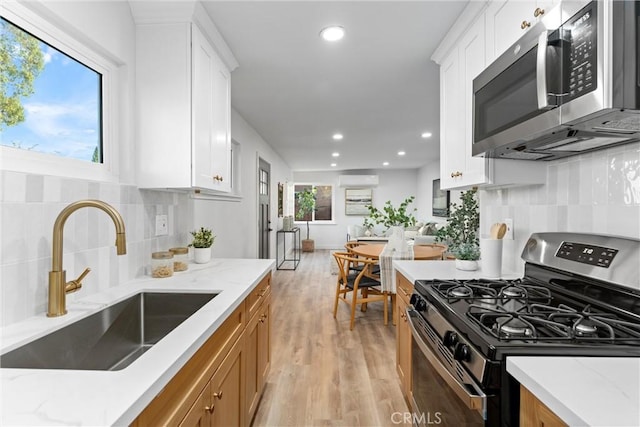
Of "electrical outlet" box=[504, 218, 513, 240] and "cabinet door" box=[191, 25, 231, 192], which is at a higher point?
"cabinet door" box=[191, 25, 231, 192]

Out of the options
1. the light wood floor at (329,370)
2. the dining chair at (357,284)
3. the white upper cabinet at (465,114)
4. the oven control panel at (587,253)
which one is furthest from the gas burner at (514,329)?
the dining chair at (357,284)

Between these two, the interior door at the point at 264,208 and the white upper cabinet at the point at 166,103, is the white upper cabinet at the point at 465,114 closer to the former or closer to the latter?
the white upper cabinet at the point at 166,103

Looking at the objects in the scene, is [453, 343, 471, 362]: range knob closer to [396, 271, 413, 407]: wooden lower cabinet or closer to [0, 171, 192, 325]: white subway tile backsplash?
[396, 271, 413, 407]: wooden lower cabinet

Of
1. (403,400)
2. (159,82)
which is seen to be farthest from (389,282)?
(159,82)

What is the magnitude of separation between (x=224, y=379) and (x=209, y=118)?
4.81ft

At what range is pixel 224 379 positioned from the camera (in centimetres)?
125

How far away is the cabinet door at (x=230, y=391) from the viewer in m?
1.15

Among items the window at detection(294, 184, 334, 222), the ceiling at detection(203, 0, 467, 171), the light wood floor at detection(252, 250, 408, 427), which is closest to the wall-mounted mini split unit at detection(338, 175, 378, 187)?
the window at detection(294, 184, 334, 222)

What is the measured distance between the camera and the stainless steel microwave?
0.82 m

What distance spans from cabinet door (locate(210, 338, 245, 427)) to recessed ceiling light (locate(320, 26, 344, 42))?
184 centimetres

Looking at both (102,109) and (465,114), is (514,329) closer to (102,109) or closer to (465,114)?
(465,114)

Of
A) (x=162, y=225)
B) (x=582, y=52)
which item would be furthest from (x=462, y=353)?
(x=162, y=225)

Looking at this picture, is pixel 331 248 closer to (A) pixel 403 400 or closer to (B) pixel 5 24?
(A) pixel 403 400

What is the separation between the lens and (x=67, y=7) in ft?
4.24
